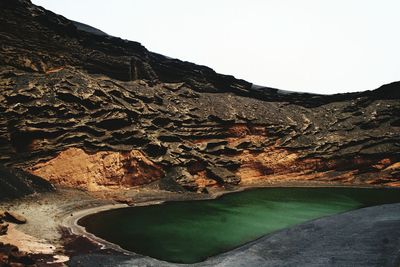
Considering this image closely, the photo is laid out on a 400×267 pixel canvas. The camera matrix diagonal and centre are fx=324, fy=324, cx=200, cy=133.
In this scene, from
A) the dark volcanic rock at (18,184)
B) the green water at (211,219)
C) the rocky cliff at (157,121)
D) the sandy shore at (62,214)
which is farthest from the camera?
the rocky cliff at (157,121)

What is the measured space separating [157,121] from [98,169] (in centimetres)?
1241

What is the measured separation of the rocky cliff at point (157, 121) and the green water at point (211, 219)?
7.45 metres

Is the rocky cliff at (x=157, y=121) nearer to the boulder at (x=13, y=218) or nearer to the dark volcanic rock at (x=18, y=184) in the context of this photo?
the dark volcanic rock at (x=18, y=184)

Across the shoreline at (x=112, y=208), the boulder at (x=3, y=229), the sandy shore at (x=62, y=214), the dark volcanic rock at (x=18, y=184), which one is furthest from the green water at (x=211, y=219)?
the dark volcanic rock at (x=18, y=184)

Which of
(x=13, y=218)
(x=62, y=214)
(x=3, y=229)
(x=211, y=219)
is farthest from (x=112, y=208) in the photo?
(x=3, y=229)

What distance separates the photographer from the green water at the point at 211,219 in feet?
77.6

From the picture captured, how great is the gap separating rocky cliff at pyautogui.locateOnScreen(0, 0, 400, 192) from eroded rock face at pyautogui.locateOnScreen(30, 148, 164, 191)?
0.42 feet

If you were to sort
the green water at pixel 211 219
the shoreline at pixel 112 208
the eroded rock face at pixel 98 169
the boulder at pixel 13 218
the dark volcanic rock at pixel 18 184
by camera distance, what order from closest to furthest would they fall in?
the shoreline at pixel 112 208 → the green water at pixel 211 219 → the boulder at pixel 13 218 → the dark volcanic rock at pixel 18 184 → the eroded rock face at pixel 98 169

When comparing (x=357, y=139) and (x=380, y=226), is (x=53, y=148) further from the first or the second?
(x=357, y=139)

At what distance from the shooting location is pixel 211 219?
3134 cm

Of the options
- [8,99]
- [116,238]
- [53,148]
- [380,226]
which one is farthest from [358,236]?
[8,99]

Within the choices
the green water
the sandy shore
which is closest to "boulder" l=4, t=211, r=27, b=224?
the sandy shore

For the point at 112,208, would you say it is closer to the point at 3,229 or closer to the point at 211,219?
the point at 211,219

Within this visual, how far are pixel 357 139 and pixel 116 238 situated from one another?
155 ft
